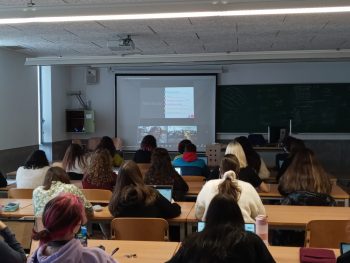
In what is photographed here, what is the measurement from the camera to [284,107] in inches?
374

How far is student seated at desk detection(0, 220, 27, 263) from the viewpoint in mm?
2045

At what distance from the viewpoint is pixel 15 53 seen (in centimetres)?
773

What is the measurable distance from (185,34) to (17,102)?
151 inches

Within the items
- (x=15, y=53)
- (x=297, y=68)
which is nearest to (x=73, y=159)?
(x=15, y=53)

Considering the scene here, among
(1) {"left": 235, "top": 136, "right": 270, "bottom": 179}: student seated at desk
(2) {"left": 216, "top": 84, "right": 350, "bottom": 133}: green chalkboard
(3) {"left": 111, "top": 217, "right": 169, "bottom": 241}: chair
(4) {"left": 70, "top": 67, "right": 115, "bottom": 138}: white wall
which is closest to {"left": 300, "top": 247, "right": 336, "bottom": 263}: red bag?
(3) {"left": 111, "top": 217, "right": 169, "bottom": 241}: chair

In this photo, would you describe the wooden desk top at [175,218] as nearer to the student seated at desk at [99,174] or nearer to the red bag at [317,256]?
the student seated at desk at [99,174]

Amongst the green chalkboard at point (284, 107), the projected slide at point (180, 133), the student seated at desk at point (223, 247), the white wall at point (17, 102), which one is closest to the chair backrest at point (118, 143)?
the projected slide at point (180, 133)

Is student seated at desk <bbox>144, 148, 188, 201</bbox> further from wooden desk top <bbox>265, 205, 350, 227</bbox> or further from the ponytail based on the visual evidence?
the ponytail

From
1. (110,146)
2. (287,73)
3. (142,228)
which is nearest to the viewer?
(142,228)

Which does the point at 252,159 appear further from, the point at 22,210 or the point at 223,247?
the point at 223,247

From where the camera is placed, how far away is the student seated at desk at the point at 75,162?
5883 mm

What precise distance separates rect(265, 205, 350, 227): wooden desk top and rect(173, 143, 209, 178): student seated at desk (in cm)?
197

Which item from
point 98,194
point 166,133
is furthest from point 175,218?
point 166,133

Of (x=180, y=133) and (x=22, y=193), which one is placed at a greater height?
(x=180, y=133)
